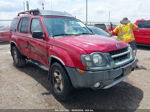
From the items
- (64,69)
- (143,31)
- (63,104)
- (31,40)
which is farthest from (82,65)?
(143,31)

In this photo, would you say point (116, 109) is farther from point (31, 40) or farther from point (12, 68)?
point (12, 68)

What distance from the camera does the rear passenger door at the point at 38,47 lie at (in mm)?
3990

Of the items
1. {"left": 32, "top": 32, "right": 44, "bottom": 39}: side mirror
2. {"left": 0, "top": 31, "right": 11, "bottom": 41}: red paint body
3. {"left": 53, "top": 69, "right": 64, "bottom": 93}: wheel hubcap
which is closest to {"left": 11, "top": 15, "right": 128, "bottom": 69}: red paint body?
{"left": 32, "top": 32, "right": 44, "bottom": 39}: side mirror

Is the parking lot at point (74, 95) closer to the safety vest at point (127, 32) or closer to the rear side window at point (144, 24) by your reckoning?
the safety vest at point (127, 32)

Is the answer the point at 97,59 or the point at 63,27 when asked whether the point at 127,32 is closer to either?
the point at 63,27

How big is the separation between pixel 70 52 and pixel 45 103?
1.31 m

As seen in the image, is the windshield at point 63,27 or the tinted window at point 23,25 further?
the tinted window at point 23,25

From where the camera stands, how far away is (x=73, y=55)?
3.00 meters

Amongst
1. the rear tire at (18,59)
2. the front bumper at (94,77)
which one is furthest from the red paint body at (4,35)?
the front bumper at (94,77)

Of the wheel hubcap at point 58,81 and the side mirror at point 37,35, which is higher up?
the side mirror at point 37,35

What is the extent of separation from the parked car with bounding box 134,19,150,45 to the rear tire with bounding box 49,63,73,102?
7558 millimetres

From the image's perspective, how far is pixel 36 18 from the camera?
14.6 ft

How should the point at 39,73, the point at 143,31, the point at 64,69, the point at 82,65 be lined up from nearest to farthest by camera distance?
the point at 82,65 < the point at 64,69 < the point at 39,73 < the point at 143,31

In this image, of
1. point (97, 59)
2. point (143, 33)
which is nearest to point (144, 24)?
point (143, 33)
